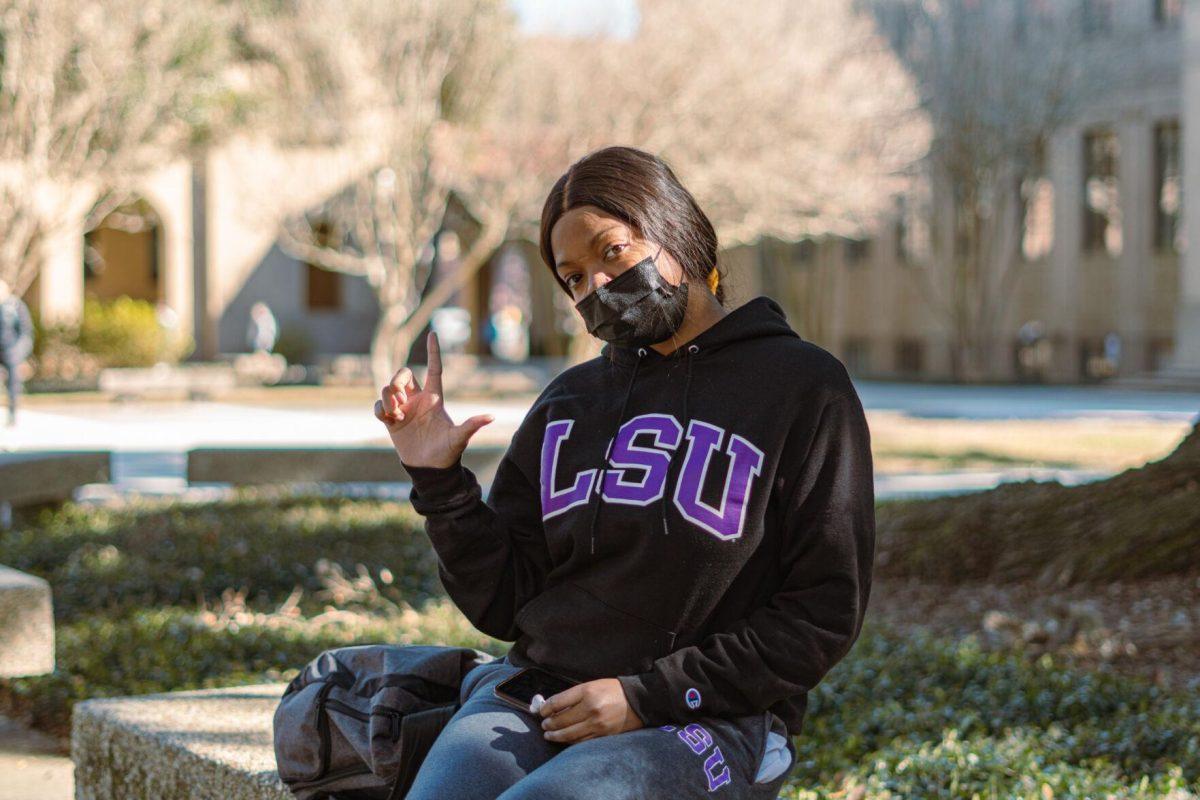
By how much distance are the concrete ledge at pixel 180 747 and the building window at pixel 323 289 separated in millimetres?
35034

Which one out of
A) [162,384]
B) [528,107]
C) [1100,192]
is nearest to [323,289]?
[162,384]

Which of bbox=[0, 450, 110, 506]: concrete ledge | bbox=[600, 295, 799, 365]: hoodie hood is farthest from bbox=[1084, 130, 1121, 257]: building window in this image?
bbox=[600, 295, 799, 365]: hoodie hood

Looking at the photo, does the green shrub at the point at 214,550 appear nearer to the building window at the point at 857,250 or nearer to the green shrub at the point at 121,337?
the green shrub at the point at 121,337

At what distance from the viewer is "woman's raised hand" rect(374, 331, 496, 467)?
8.91ft

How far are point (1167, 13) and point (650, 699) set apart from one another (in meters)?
32.1

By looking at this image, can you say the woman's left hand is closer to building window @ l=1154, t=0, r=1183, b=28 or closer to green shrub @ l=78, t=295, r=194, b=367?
green shrub @ l=78, t=295, r=194, b=367

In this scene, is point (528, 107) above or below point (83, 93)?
below

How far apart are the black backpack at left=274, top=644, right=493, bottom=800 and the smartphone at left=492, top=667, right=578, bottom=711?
22cm

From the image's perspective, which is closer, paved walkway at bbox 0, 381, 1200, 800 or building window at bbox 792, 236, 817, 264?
paved walkway at bbox 0, 381, 1200, 800

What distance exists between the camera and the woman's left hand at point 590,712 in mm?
2459

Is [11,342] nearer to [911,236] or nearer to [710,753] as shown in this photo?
[710,753]

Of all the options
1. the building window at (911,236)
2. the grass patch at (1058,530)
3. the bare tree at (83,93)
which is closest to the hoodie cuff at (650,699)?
the grass patch at (1058,530)

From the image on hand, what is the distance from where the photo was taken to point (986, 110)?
99.1ft

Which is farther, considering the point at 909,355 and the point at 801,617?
the point at 909,355
